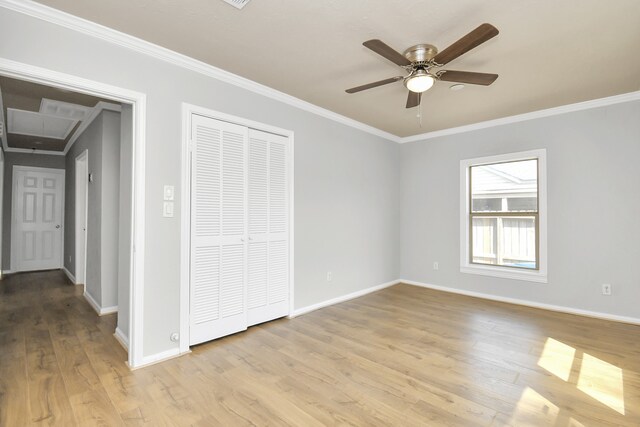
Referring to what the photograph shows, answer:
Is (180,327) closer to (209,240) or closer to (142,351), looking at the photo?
(142,351)

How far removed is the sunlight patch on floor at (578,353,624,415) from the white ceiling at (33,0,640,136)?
262 cm

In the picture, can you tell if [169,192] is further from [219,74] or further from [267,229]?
[219,74]

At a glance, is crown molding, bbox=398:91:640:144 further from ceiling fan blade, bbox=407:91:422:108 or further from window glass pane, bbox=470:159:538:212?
ceiling fan blade, bbox=407:91:422:108

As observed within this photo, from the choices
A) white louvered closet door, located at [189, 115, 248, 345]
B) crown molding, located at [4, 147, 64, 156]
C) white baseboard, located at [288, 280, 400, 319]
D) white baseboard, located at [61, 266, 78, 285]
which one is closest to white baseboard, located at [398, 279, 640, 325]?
white baseboard, located at [288, 280, 400, 319]

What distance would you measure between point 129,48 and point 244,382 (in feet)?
9.02

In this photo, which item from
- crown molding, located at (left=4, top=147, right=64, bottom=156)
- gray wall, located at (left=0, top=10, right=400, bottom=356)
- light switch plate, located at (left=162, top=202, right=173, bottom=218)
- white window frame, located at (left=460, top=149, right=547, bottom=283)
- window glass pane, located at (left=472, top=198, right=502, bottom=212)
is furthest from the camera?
crown molding, located at (left=4, top=147, right=64, bottom=156)

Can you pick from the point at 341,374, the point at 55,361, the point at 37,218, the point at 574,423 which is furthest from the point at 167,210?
the point at 37,218

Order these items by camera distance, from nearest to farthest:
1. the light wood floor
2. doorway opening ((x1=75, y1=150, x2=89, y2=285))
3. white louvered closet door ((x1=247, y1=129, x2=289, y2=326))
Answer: the light wood floor → white louvered closet door ((x1=247, y1=129, x2=289, y2=326)) → doorway opening ((x1=75, y1=150, x2=89, y2=285))

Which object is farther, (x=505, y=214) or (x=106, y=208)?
(x=505, y=214)

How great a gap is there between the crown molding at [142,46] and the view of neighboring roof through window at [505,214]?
2.89 metres

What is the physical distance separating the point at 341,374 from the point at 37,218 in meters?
7.40

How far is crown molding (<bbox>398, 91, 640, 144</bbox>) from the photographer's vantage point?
3.61 meters

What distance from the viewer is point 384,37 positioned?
241 centimetres

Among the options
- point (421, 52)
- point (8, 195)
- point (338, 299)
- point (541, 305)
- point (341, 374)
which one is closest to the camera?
point (341, 374)
